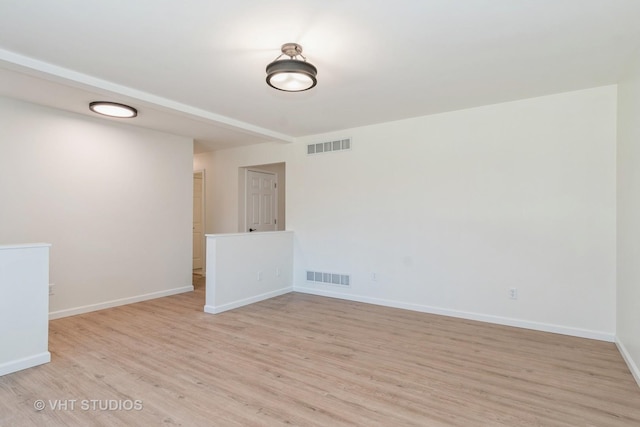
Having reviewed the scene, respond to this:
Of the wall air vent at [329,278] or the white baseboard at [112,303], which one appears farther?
the wall air vent at [329,278]

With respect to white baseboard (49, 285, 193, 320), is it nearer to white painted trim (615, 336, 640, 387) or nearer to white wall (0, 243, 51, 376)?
white wall (0, 243, 51, 376)

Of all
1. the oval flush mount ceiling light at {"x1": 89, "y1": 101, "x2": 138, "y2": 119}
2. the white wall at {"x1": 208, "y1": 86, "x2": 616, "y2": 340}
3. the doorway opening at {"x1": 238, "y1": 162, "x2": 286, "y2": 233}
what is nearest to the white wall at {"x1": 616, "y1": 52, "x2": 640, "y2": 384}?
the white wall at {"x1": 208, "y1": 86, "x2": 616, "y2": 340}

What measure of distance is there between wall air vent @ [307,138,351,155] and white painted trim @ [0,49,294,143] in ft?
4.58

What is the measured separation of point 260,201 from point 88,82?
13.2 feet

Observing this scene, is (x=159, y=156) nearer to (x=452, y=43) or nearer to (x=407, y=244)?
(x=407, y=244)

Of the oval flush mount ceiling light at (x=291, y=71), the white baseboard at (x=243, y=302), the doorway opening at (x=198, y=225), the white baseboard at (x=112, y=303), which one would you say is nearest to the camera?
the oval flush mount ceiling light at (x=291, y=71)

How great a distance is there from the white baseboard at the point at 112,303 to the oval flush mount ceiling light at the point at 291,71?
391 cm

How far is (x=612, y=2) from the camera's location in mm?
2082

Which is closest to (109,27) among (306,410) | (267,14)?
(267,14)

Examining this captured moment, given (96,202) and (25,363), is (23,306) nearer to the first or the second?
(25,363)

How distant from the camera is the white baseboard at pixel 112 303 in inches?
166

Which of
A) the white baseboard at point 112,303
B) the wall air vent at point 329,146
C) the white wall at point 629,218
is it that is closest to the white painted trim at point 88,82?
the wall air vent at point 329,146

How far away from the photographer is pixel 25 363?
280 cm

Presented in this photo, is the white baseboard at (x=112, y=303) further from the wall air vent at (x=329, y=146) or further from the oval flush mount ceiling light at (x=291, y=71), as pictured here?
the oval flush mount ceiling light at (x=291, y=71)
